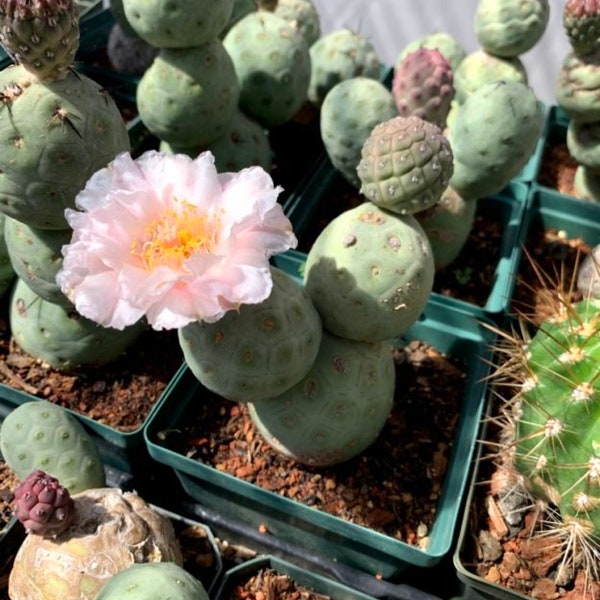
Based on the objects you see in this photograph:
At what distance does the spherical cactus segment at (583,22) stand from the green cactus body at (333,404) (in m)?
0.80

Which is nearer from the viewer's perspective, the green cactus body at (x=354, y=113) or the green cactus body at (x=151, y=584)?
the green cactus body at (x=151, y=584)

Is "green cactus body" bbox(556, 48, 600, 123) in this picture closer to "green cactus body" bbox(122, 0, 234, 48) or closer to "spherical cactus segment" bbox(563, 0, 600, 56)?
"spherical cactus segment" bbox(563, 0, 600, 56)

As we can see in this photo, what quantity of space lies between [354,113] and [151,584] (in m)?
0.94

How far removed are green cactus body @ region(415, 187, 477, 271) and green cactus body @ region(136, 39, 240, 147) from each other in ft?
1.52

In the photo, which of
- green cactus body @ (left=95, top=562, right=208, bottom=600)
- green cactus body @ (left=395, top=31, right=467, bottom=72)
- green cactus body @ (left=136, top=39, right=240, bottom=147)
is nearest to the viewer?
green cactus body @ (left=95, top=562, right=208, bottom=600)

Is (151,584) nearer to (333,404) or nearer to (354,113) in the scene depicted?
(333,404)

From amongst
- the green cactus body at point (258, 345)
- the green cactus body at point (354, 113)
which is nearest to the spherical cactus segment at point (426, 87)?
the green cactus body at point (354, 113)

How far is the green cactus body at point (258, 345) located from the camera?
883 mm

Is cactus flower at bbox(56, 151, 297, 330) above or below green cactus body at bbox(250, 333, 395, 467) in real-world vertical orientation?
above

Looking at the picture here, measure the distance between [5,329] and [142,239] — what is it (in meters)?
0.76

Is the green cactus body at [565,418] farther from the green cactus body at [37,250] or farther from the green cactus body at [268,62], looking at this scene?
the green cactus body at [268,62]

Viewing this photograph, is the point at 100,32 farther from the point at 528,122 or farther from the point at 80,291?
the point at 80,291

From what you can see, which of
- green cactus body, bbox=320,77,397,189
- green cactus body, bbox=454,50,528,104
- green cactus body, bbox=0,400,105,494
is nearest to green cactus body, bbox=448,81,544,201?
green cactus body, bbox=320,77,397,189

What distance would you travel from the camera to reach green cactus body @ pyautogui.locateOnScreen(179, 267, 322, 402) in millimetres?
883
